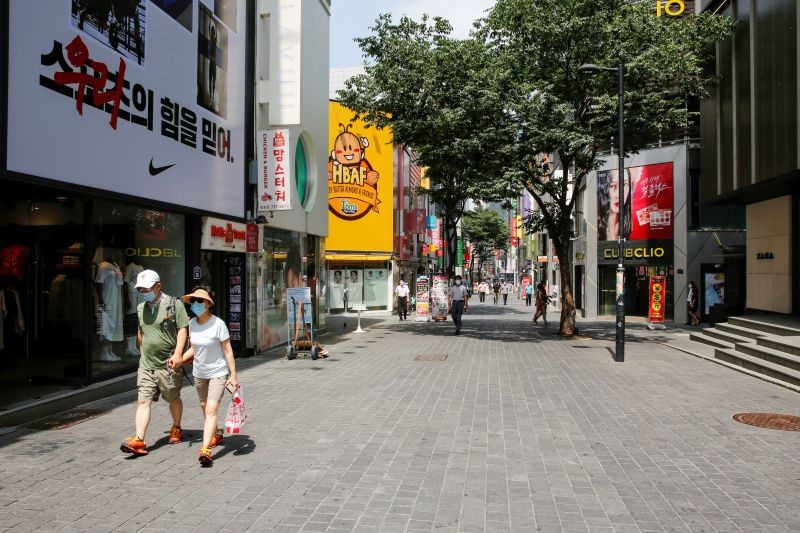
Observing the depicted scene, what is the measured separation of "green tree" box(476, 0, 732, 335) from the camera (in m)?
17.9

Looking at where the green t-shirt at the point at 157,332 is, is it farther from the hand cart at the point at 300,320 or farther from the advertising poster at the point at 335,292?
the advertising poster at the point at 335,292

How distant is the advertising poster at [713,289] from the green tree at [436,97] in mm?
12763

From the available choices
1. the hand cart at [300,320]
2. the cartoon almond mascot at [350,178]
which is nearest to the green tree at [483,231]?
the cartoon almond mascot at [350,178]

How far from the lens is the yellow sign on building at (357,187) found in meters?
32.3

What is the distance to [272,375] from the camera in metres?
12.2

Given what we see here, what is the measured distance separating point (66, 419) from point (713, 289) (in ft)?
84.6

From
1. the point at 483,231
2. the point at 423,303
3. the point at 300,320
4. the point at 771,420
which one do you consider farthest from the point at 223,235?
the point at 483,231

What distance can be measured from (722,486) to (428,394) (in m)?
5.09

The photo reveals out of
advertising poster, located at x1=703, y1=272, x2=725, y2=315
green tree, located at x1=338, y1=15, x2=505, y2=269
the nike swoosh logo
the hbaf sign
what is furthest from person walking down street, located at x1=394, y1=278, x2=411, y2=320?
the nike swoosh logo

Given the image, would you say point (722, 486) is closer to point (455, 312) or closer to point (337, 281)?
point (455, 312)

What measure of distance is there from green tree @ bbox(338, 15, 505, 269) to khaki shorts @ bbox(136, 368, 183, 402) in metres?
13.5

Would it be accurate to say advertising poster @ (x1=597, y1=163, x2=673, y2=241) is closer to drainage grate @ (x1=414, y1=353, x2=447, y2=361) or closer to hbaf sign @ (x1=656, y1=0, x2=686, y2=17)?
hbaf sign @ (x1=656, y1=0, x2=686, y2=17)

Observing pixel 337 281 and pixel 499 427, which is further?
pixel 337 281

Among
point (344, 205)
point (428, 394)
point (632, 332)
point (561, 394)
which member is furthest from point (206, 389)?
point (344, 205)
